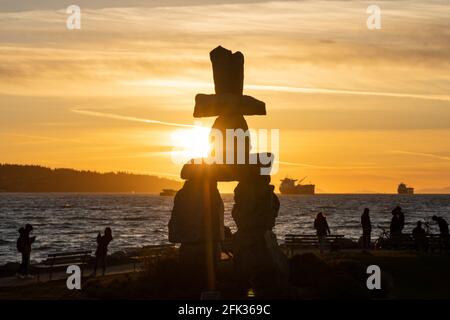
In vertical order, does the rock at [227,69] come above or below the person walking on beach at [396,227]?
above

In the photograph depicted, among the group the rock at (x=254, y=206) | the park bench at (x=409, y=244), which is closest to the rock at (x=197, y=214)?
the rock at (x=254, y=206)

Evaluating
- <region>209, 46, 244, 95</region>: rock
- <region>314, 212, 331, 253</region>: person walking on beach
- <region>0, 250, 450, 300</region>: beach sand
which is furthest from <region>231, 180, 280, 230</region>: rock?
<region>314, 212, 331, 253</region>: person walking on beach

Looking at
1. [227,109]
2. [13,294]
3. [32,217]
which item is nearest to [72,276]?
[13,294]

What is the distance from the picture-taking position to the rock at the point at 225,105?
24.9 m

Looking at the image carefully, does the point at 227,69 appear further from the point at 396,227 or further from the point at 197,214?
the point at 396,227

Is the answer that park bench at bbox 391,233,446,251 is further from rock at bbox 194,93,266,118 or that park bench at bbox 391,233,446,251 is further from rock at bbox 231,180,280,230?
rock at bbox 194,93,266,118

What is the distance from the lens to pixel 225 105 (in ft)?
81.7

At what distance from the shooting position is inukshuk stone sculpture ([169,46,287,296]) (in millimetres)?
24625

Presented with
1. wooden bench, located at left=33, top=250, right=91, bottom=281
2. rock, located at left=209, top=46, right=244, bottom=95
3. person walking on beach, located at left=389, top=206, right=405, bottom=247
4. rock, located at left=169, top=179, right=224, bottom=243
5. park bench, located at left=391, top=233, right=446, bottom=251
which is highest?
rock, located at left=209, top=46, right=244, bottom=95

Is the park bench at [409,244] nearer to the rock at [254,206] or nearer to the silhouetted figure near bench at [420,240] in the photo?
the silhouetted figure near bench at [420,240]

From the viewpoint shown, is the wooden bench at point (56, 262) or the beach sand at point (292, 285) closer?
the beach sand at point (292, 285)

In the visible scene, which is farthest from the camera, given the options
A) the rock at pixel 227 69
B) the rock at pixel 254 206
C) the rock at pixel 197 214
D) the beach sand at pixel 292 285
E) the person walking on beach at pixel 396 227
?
the person walking on beach at pixel 396 227
